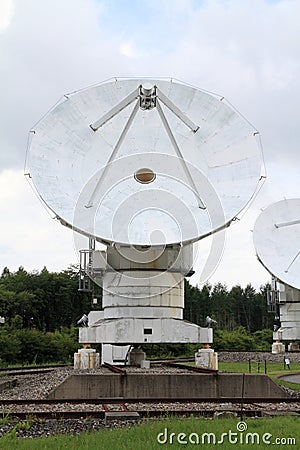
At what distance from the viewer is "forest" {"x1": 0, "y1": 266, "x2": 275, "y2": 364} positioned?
1548 inches

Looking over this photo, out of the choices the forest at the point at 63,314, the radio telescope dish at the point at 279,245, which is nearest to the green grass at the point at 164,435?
the forest at the point at 63,314

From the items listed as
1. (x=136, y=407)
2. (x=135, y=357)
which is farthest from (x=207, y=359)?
(x=136, y=407)

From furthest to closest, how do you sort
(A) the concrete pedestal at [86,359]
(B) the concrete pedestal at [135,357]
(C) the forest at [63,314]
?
(C) the forest at [63,314] < (B) the concrete pedestal at [135,357] < (A) the concrete pedestal at [86,359]

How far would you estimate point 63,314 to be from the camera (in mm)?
65438

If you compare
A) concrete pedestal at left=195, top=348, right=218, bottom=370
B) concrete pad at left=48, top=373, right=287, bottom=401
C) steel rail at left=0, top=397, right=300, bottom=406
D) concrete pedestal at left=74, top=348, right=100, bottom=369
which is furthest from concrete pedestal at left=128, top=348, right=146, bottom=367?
steel rail at left=0, top=397, right=300, bottom=406

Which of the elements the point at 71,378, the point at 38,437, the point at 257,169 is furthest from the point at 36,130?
the point at 38,437

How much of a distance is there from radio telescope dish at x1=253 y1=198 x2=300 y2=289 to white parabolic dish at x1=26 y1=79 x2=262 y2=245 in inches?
559

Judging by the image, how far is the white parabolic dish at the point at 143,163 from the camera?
62.6ft

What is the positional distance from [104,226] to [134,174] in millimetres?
2427

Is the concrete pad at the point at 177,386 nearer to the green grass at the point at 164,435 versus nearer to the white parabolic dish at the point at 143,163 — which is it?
the green grass at the point at 164,435

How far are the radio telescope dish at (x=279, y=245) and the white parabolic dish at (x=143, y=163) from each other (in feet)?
46.5

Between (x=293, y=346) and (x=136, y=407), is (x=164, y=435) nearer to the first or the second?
(x=136, y=407)

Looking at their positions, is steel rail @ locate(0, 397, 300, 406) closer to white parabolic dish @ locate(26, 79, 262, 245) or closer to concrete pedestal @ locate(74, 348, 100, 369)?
white parabolic dish @ locate(26, 79, 262, 245)

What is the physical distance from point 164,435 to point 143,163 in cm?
1415
